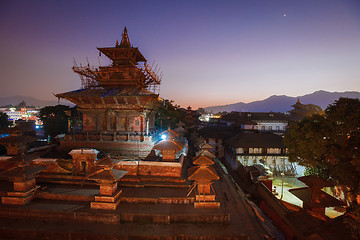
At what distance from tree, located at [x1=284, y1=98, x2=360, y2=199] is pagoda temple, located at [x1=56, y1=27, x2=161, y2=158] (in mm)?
15734

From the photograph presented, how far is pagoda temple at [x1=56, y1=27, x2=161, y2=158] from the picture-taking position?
19.6m

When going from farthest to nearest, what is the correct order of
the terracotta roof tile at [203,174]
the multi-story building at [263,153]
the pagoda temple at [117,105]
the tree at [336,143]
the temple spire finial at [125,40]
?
the multi-story building at [263,153] < the temple spire finial at [125,40] < the pagoda temple at [117,105] < the tree at [336,143] < the terracotta roof tile at [203,174]

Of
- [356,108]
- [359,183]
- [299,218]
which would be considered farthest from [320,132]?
[299,218]

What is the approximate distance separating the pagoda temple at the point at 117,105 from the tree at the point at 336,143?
15734mm

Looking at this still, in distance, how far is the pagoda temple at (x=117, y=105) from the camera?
1959 cm

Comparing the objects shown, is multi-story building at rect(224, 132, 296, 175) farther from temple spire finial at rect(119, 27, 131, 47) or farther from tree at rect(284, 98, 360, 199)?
temple spire finial at rect(119, 27, 131, 47)

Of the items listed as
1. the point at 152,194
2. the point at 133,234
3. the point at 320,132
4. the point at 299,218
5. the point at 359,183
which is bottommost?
the point at 299,218

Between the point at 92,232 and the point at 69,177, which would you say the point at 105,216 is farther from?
the point at 69,177

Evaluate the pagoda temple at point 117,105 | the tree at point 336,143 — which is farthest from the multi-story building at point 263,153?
the pagoda temple at point 117,105

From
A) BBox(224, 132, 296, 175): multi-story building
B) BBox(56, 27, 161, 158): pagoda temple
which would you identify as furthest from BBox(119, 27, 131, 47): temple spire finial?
BBox(224, 132, 296, 175): multi-story building

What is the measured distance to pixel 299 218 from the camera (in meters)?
11.8

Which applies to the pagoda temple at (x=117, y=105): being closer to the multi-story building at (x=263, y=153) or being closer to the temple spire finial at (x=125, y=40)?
the temple spire finial at (x=125, y=40)

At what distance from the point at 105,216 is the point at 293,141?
57.8 ft

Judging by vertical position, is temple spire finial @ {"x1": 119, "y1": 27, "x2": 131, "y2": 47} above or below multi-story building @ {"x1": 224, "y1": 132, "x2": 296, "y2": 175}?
above
